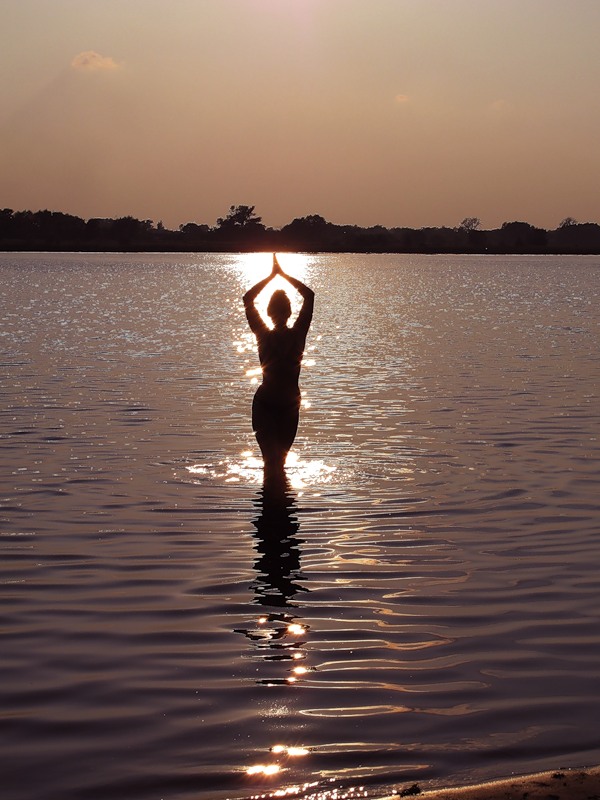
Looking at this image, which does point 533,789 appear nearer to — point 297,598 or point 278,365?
point 297,598

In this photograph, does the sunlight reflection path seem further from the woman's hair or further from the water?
the woman's hair

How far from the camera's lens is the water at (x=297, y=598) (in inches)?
246

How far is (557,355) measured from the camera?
32.5 meters

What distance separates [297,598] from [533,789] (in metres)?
4.00

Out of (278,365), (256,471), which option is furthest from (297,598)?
(256,471)

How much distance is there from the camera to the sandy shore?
17.2 ft

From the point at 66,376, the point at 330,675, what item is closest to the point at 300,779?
the point at 330,675

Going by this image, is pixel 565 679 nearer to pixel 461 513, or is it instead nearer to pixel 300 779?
pixel 300 779

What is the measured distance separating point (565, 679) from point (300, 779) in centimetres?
215

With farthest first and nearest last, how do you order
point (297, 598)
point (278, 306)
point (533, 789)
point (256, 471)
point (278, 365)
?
1. point (256, 471)
2. point (278, 365)
3. point (278, 306)
4. point (297, 598)
5. point (533, 789)

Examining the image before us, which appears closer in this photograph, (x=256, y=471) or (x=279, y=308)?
(x=279, y=308)

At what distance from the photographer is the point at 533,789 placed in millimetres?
5336

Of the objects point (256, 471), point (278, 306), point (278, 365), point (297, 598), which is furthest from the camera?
point (256, 471)

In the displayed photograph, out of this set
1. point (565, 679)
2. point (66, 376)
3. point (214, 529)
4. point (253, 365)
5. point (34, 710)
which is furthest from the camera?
point (253, 365)
